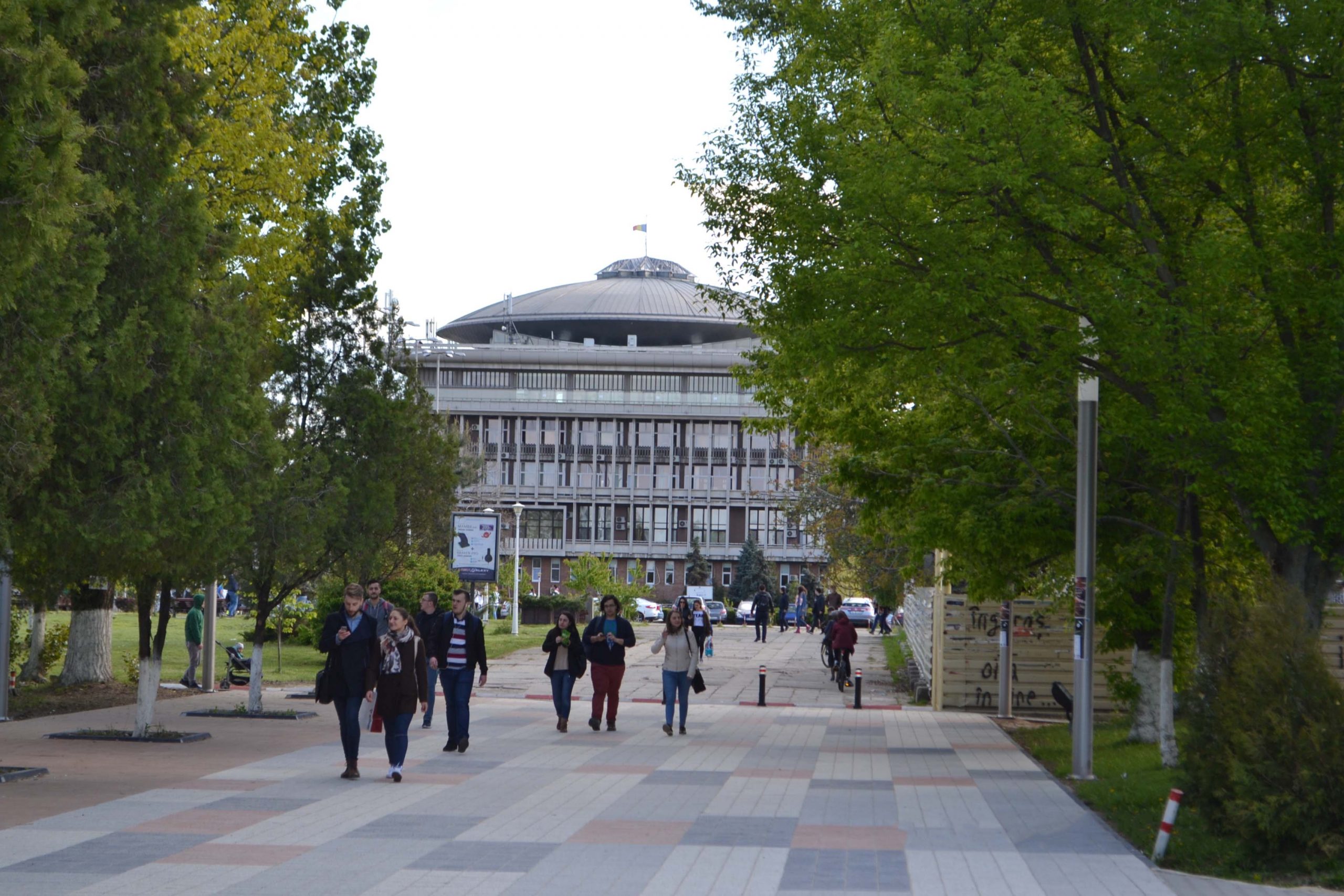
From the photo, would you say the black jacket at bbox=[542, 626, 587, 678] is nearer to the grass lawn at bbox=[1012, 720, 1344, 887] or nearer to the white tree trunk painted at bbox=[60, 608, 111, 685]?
the grass lawn at bbox=[1012, 720, 1344, 887]

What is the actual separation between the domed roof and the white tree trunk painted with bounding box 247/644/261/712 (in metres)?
103

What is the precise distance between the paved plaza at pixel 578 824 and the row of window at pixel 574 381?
97756 mm

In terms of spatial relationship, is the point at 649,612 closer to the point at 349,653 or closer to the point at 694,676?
the point at 694,676

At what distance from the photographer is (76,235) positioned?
44.7 ft

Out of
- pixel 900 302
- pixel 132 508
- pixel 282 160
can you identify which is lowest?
pixel 132 508

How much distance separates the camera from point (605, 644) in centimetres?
2039

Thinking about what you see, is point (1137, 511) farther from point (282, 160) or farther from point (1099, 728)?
point (282, 160)

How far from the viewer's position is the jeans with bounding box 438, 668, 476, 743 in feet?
56.7

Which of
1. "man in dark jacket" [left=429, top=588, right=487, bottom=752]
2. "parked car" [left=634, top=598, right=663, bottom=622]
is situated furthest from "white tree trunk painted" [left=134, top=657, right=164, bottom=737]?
"parked car" [left=634, top=598, right=663, bottom=622]

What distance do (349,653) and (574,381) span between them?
104353mm

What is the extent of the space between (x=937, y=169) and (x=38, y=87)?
772 cm

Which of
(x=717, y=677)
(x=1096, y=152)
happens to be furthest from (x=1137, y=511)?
(x=717, y=677)

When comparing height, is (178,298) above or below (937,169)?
below

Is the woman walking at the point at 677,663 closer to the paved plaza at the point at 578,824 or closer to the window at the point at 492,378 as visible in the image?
the paved plaza at the point at 578,824
